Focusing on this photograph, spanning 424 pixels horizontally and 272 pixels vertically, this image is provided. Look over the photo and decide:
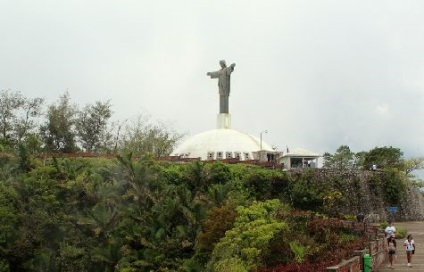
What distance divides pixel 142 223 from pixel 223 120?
2380 cm

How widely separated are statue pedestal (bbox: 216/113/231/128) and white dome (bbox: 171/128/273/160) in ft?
1.66

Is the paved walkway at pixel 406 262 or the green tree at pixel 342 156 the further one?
the green tree at pixel 342 156

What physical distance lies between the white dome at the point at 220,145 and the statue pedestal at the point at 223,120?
51cm

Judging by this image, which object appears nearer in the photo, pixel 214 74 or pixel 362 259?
pixel 362 259

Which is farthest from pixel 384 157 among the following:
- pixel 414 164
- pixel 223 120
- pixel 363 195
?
pixel 363 195

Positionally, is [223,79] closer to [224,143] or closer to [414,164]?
[224,143]

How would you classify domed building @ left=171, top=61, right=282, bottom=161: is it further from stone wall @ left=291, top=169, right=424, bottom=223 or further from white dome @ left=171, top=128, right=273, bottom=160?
stone wall @ left=291, top=169, right=424, bottom=223

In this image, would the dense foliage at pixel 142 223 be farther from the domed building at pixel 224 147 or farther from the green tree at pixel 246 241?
the domed building at pixel 224 147

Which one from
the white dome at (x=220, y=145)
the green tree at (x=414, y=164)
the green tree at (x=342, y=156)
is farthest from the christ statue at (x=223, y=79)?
the green tree at (x=414, y=164)

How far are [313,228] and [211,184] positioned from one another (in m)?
11.8

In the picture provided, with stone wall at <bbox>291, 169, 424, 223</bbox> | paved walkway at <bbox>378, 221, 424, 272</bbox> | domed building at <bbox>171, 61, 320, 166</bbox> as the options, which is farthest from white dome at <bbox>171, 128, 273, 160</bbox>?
paved walkway at <bbox>378, 221, 424, 272</bbox>

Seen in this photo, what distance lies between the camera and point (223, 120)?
4641cm

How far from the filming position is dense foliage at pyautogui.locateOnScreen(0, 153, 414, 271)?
16984mm

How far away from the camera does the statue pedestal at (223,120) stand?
46250 millimetres
